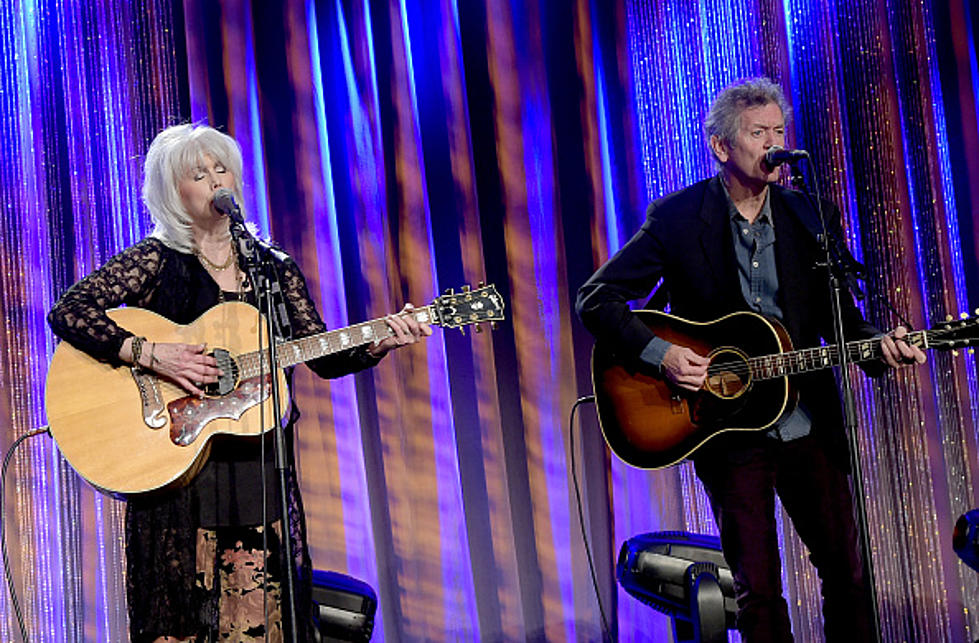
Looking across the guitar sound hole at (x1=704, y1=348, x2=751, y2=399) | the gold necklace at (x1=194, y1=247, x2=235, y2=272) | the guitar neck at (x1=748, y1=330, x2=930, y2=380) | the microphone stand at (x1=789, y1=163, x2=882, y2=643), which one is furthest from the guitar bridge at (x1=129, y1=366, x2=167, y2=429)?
the microphone stand at (x1=789, y1=163, x2=882, y2=643)

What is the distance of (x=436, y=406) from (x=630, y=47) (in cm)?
196

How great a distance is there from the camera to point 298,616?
10.2 feet

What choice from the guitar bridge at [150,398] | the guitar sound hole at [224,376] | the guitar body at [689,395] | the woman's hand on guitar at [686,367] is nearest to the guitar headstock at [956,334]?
the guitar body at [689,395]

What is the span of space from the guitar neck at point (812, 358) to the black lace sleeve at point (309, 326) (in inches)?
48.3

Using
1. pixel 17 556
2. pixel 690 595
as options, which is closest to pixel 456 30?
pixel 690 595

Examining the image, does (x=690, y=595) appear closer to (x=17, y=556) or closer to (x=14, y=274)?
(x=17, y=556)

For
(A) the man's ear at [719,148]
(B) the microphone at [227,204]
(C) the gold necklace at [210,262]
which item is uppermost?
(A) the man's ear at [719,148]

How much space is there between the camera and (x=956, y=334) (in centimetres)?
298

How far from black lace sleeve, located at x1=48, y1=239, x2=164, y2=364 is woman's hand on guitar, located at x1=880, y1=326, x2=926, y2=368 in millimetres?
2247

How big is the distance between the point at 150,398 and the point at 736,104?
214cm

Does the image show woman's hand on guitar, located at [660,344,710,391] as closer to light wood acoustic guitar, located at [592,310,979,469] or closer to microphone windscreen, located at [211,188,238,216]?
light wood acoustic guitar, located at [592,310,979,469]

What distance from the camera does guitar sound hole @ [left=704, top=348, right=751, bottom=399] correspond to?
3.25m

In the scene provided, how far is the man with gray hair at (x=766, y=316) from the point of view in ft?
10.2

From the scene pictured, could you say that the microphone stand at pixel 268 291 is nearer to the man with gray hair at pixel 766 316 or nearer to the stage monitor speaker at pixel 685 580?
the man with gray hair at pixel 766 316
